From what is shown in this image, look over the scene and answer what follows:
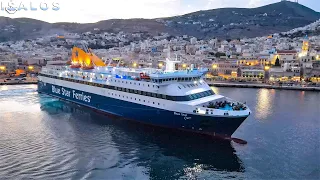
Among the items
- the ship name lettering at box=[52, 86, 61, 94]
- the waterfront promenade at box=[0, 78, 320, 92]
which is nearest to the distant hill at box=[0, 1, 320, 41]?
the waterfront promenade at box=[0, 78, 320, 92]

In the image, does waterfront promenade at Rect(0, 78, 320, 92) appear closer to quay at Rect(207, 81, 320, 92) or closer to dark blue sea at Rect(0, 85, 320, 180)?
quay at Rect(207, 81, 320, 92)

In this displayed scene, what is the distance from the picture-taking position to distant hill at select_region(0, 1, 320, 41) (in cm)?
13475

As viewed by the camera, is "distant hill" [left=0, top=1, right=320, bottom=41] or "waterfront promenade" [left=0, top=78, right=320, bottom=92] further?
"distant hill" [left=0, top=1, right=320, bottom=41]

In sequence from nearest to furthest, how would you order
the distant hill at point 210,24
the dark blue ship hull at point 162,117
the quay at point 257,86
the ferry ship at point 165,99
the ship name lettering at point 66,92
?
the dark blue ship hull at point 162,117 → the ferry ship at point 165,99 → the ship name lettering at point 66,92 → the quay at point 257,86 → the distant hill at point 210,24

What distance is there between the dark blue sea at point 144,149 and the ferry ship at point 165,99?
0.64m

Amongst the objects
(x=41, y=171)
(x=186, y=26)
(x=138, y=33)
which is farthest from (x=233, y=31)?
(x=41, y=171)

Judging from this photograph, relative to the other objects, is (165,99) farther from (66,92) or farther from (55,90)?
(55,90)

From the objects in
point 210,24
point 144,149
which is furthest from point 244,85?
point 210,24

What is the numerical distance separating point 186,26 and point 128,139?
14366 centimetres

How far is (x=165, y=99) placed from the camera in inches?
687

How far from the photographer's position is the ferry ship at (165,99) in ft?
52.9

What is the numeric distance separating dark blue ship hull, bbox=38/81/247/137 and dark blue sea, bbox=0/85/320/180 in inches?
18.7

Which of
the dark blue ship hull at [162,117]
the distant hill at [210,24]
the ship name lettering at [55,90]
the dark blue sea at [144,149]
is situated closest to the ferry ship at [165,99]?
the dark blue ship hull at [162,117]

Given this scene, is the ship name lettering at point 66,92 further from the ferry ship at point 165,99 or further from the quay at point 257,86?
the quay at point 257,86
